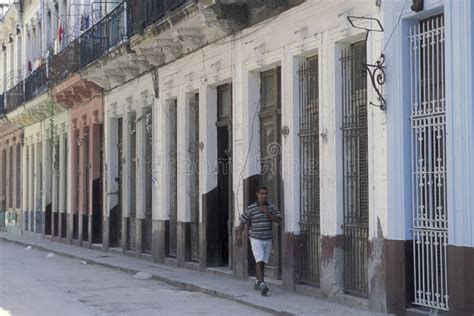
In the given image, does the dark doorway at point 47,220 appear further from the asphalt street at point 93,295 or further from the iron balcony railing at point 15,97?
the asphalt street at point 93,295

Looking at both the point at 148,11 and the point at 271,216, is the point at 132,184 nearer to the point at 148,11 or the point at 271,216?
the point at 148,11

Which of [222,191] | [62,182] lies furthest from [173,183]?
[62,182]

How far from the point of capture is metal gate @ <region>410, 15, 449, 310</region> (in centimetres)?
959

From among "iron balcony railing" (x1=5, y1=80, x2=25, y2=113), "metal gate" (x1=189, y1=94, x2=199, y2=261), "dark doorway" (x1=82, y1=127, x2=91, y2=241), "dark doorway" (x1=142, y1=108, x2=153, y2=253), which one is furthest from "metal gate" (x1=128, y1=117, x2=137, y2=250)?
"iron balcony railing" (x1=5, y1=80, x2=25, y2=113)

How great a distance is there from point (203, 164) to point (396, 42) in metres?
6.51

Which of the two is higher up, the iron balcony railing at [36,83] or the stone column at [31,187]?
the iron balcony railing at [36,83]

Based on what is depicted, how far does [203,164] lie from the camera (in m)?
16.0

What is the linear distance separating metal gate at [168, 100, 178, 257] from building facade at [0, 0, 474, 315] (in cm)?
4

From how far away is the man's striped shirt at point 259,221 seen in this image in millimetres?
12633

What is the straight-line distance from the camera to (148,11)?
1711 centimetres

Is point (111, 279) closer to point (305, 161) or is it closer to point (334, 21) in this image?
point (305, 161)

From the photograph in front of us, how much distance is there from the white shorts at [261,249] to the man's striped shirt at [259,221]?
60mm
